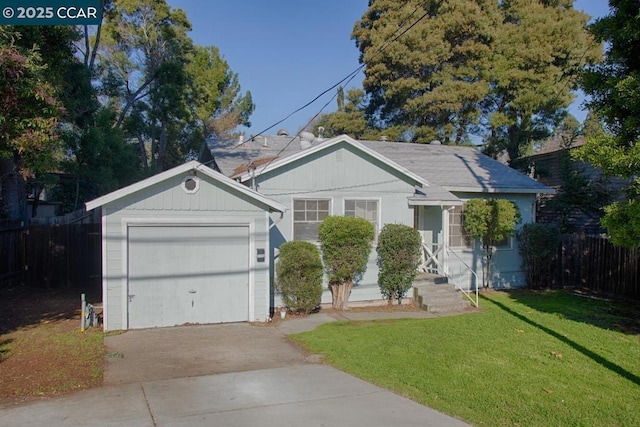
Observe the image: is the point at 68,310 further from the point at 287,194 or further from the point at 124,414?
the point at 124,414

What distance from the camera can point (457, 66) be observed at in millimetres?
26359

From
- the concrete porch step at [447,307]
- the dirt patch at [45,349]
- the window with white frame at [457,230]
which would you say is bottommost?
the concrete porch step at [447,307]

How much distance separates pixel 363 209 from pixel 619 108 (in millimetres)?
6290

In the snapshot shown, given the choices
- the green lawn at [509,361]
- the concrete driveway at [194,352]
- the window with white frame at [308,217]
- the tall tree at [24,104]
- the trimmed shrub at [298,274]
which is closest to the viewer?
the green lawn at [509,361]

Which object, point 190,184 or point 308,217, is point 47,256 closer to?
point 190,184

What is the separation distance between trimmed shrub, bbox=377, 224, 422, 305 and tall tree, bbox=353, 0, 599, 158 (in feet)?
45.7

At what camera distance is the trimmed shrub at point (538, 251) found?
15.5 m

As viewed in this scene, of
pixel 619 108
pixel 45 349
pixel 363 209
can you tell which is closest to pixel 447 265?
pixel 363 209

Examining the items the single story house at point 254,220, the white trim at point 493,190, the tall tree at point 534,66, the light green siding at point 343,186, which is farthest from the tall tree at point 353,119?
the light green siding at point 343,186

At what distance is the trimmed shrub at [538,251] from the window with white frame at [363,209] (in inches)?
216

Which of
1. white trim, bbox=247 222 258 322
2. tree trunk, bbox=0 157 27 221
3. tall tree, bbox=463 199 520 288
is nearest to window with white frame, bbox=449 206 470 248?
tall tree, bbox=463 199 520 288

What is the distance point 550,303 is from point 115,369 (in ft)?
35.7

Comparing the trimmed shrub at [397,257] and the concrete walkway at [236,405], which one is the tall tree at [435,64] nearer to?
the trimmed shrub at [397,257]

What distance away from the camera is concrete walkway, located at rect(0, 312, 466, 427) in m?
5.51
